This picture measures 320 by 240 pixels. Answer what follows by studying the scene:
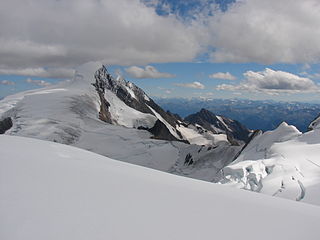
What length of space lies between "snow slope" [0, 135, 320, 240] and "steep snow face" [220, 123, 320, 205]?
35.4 ft

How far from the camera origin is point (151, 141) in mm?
64938

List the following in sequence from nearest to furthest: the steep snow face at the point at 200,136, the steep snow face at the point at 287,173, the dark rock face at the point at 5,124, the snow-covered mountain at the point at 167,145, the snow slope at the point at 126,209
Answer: the snow slope at the point at 126,209 → the steep snow face at the point at 287,173 → the snow-covered mountain at the point at 167,145 → the dark rock face at the point at 5,124 → the steep snow face at the point at 200,136

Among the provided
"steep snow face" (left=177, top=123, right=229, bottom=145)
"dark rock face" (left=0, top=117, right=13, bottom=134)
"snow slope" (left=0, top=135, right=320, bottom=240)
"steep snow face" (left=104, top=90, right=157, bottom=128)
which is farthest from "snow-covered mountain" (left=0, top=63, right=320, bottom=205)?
"steep snow face" (left=177, top=123, right=229, bottom=145)

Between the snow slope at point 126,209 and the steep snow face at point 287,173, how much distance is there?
1080 cm

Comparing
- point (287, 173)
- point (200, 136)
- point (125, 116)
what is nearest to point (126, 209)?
point (287, 173)

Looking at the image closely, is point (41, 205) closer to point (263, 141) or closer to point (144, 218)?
point (144, 218)

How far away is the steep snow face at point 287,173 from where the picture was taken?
16.7 meters

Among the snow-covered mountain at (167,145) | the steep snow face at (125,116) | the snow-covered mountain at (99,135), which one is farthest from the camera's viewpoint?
the steep snow face at (125,116)

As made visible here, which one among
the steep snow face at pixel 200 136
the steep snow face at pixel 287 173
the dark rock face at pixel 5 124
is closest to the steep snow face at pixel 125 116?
the steep snow face at pixel 200 136

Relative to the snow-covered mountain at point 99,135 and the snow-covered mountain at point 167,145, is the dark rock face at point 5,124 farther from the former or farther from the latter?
the snow-covered mountain at point 99,135

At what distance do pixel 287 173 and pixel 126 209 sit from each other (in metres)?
17.5

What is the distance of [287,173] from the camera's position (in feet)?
64.3

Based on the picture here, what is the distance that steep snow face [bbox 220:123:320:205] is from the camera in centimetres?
1673

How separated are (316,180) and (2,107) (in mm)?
76677
